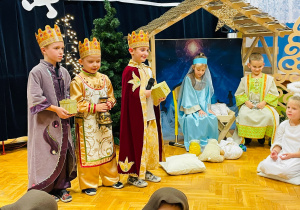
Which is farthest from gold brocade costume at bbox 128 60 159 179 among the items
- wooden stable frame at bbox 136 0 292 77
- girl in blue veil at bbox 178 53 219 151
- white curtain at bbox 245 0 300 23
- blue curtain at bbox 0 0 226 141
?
white curtain at bbox 245 0 300 23

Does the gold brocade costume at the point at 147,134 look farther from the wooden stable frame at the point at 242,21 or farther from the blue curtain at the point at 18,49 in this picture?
the blue curtain at the point at 18,49

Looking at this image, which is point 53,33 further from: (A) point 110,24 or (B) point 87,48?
(A) point 110,24

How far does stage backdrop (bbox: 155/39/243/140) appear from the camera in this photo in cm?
586

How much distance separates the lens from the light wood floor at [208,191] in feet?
11.5

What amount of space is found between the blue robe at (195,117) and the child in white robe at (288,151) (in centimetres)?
123

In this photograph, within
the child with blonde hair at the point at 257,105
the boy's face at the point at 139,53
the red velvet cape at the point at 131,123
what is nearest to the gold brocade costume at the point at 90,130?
the red velvet cape at the point at 131,123

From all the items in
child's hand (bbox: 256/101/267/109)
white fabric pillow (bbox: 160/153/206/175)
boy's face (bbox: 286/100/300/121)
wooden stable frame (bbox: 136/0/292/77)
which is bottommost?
white fabric pillow (bbox: 160/153/206/175)

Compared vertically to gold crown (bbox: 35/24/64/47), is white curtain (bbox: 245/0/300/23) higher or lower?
higher

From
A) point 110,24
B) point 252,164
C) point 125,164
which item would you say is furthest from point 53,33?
point 252,164

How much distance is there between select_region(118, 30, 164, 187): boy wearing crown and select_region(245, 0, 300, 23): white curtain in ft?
12.0

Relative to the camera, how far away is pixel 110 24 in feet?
17.8

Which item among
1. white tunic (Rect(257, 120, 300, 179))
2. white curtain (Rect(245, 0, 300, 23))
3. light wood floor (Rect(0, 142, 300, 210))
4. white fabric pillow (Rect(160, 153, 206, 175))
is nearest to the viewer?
light wood floor (Rect(0, 142, 300, 210))

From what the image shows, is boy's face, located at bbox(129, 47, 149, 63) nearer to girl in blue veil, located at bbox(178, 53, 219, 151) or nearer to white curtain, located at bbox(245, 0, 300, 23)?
girl in blue veil, located at bbox(178, 53, 219, 151)

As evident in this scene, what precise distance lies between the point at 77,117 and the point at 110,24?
2.18 metres
